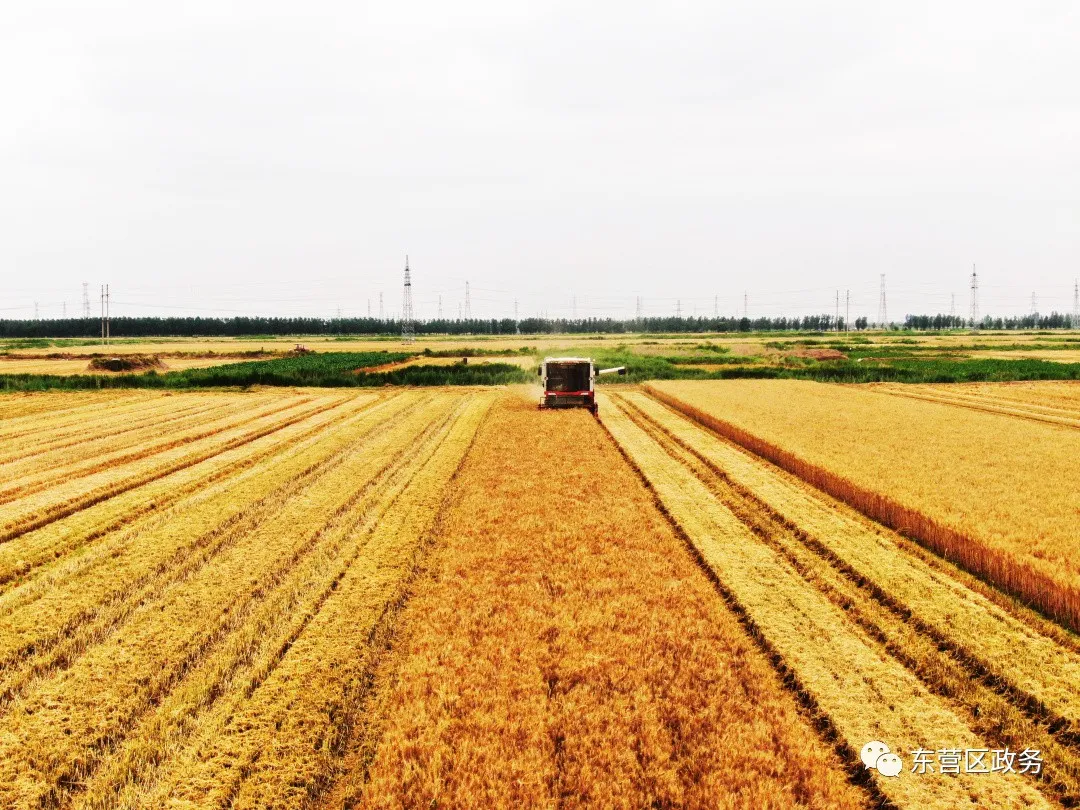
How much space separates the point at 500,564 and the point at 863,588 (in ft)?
16.2

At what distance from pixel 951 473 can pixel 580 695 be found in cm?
1145

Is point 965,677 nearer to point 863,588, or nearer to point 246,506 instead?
point 863,588

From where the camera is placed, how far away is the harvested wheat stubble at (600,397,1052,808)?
15.4 ft

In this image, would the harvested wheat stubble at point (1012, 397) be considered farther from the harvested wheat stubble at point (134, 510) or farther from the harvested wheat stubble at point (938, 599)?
the harvested wheat stubble at point (134, 510)

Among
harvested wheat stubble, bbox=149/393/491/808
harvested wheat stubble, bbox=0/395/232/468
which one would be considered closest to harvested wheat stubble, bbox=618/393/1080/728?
harvested wheat stubble, bbox=149/393/491/808

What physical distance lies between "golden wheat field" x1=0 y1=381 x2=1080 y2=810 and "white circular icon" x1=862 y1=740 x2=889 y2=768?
0.08 m

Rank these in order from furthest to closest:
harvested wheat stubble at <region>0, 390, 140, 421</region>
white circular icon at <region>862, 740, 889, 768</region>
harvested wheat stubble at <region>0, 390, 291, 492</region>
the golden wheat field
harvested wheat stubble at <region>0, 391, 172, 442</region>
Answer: harvested wheat stubble at <region>0, 390, 140, 421</region>
harvested wheat stubble at <region>0, 391, 172, 442</region>
harvested wheat stubble at <region>0, 390, 291, 492</region>
white circular icon at <region>862, 740, 889, 768</region>
the golden wheat field

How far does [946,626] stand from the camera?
7066 mm

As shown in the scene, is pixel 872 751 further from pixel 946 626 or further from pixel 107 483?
pixel 107 483

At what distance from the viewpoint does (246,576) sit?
859 cm

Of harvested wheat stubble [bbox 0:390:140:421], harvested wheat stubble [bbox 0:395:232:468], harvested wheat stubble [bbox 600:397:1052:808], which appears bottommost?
harvested wheat stubble [bbox 600:397:1052:808]

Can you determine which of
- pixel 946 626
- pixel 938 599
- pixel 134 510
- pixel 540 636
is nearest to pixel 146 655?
pixel 540 636

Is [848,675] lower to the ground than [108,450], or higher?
lower

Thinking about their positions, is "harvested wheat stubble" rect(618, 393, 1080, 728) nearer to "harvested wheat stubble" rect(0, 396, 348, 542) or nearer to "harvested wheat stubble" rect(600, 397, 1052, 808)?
"harvested wheat stubble" rect(600, 397, 1052, 808)
